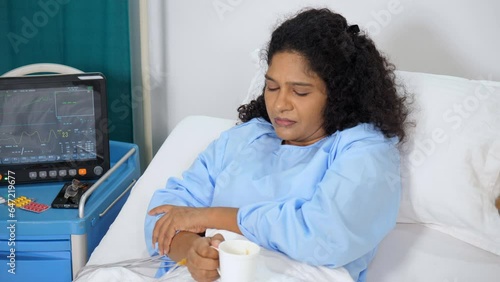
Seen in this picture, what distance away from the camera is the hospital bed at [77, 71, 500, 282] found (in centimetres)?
159

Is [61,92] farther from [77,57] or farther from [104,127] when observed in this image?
[77,57]

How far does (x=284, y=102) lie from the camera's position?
1486 mm

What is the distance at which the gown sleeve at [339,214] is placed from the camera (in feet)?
4.38

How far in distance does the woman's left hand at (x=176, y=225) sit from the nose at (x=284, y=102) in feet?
1.01

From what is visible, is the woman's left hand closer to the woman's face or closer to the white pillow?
the woman's face

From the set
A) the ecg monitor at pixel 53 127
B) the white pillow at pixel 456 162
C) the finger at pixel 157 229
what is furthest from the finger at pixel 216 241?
the ecg monitor at pixel 53 127

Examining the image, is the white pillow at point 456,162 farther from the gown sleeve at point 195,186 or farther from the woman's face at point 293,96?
the gown sleeve at point 195,186

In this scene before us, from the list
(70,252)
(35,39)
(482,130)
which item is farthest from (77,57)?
(482,130)

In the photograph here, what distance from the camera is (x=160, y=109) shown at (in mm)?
2514

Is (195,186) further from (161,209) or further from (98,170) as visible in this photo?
(98,170)

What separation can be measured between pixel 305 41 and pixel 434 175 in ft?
1.69

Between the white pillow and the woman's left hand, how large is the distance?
0.59 meters

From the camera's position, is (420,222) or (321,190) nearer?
(321,190)

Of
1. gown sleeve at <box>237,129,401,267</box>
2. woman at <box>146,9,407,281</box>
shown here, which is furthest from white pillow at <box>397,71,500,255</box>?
gown sleeve at <box>237,129,401,267</box>
